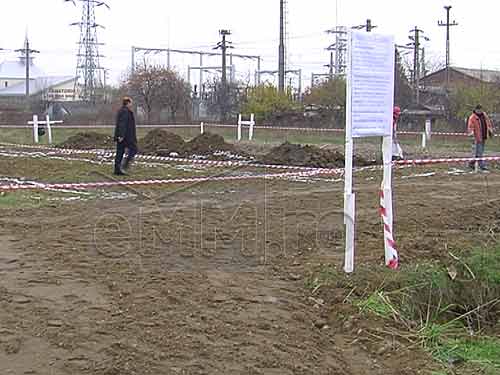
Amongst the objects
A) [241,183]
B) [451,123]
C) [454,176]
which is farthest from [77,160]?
[451,123]

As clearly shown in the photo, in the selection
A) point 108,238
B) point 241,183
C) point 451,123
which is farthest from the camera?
point 451,123

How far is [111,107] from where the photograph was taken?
6072 centimetres

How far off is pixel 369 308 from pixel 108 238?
403cm

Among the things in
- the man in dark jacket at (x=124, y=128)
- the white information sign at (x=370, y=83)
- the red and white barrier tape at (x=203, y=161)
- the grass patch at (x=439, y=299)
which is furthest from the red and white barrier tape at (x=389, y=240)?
the red and white barrier tape at (x=203, y=161)

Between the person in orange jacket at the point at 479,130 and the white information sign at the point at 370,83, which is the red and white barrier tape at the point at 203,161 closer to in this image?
the person in orange jacket at the point at 479,130

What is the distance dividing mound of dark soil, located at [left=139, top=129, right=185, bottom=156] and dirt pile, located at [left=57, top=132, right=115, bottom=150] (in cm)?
212

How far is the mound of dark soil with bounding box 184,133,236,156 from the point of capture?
25688mm

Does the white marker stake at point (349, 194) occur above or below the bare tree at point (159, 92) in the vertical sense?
below

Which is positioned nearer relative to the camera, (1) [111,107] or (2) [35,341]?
(2) [35,341]

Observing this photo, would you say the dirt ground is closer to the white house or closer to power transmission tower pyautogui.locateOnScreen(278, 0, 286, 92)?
power transmission tower pyautogui.locateOnScreen(278, 0, 286, 92)

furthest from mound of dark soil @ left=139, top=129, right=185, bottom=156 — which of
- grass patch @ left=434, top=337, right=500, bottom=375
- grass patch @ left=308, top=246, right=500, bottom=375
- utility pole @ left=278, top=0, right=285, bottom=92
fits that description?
utility pole @ left=278, top=0, right=285, bottom=92

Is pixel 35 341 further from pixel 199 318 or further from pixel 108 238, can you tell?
pixel 108 238

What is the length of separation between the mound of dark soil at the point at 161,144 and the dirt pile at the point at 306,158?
15.0 feet

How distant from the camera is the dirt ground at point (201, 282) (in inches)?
216
